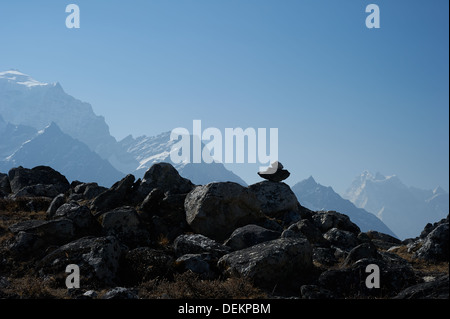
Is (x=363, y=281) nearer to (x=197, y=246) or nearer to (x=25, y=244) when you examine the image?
(x=197, y=246)

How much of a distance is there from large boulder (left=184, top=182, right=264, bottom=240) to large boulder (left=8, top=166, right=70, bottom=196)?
58.1ft

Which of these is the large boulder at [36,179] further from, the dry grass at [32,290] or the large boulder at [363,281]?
the large boulder at [363,281]

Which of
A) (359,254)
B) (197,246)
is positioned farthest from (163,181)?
(359,254)

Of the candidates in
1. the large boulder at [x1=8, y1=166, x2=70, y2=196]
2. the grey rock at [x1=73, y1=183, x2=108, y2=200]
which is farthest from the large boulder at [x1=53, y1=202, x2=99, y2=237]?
the large boulder at [x1=8, y1=166, x2=70, y2=196]

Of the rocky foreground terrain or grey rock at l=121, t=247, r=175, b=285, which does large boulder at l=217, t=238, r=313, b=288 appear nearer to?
the rocky foreground terrain

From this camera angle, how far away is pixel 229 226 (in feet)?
70.2

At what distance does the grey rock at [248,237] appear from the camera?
18.4 m

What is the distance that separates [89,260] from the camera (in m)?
16.1

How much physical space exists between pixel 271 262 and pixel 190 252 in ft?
15.7

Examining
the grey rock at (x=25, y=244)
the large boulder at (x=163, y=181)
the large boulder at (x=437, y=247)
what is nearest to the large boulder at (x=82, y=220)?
the grey rock at (x=25, y=244)

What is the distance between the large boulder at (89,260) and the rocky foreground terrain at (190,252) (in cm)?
5

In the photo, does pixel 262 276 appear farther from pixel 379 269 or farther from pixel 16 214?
pixel 16 214

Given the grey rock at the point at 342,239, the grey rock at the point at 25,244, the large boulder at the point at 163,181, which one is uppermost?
the large boulder at the point at 163,181
